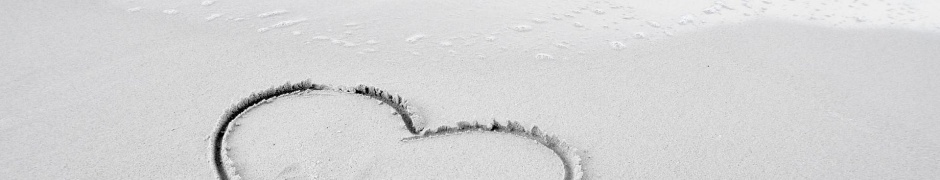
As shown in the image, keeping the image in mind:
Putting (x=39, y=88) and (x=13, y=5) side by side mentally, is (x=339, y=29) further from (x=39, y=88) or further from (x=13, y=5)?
(x=13, y=5)

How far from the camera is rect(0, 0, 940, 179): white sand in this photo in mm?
1707

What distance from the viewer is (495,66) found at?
2.18 meters

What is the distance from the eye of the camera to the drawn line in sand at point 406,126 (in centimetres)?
165

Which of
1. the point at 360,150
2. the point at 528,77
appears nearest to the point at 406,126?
the point at 360,150

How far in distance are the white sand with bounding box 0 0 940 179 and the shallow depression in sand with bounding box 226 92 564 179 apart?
0.03 meters

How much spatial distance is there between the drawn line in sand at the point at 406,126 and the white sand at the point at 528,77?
29 mm

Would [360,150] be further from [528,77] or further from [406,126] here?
[528,77]

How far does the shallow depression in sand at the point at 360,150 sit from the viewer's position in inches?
65.6

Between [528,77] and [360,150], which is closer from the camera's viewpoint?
[360,150]

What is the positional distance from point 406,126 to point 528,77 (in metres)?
0.49

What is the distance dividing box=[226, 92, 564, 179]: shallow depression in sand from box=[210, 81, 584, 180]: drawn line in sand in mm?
21

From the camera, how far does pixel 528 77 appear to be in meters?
2.11

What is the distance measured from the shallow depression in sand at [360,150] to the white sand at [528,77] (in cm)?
3

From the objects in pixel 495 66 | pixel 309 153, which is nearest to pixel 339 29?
pixel 495 66
